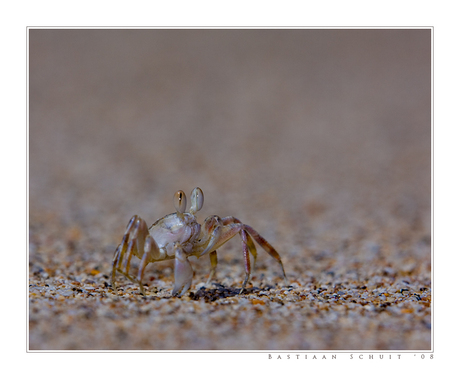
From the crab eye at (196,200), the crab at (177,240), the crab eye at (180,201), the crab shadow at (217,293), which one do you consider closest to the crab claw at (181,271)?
the crab at (177,240)

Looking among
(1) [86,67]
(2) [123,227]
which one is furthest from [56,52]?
(2) [123,227]

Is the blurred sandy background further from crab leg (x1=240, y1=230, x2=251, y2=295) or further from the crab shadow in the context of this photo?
crab leg (x1=240, y1=230, x2=251, y2=295)

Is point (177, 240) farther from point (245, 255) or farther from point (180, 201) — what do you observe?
point (245, 255)

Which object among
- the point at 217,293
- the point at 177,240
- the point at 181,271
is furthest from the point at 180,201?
the point at 217,293

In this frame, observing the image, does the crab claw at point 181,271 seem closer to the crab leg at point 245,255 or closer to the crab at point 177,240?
the crab at point 177,240

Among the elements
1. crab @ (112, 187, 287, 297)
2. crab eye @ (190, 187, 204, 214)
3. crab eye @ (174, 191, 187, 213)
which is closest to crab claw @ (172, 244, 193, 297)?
crab @ (112, 187, 287, 297)
